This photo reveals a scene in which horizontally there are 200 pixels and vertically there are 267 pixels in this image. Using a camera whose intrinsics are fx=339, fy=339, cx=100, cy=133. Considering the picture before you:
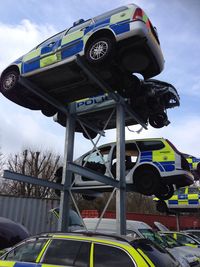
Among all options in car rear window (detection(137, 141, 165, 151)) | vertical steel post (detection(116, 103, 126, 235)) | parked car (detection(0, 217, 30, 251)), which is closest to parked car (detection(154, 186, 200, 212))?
car rear window (detection(137, 141, 165, 151))

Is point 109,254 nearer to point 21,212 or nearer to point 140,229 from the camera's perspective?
point 140,229

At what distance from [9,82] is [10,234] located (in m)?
3.33

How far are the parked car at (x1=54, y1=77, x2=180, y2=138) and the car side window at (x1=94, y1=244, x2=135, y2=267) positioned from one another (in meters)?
4.03

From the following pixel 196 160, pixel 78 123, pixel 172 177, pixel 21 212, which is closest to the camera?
pixel 172 177

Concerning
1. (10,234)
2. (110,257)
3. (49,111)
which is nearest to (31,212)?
(10,234)

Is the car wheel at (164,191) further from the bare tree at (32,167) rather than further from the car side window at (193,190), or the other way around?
the bare tree at (32,167)

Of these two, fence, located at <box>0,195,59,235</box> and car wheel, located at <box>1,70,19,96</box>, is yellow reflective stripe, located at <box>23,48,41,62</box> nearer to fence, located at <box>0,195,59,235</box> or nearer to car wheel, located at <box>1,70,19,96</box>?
car wheel, located at <box>1,70,19,96</box>

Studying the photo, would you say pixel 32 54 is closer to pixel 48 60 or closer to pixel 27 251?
pixel 48 60

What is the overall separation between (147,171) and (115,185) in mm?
1539

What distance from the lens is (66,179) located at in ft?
24.8

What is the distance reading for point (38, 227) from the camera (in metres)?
10.7

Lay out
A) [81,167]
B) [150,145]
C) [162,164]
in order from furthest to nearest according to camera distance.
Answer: [150,145] → [162,164] → [81,167]

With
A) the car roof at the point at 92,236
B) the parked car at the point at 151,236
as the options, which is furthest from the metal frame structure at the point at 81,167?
the car roof at the point at 92,236

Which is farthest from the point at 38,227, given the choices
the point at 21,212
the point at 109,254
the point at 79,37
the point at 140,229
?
the point at 109,254
